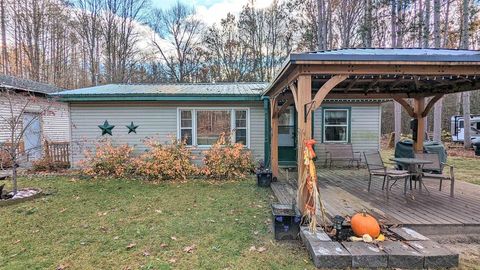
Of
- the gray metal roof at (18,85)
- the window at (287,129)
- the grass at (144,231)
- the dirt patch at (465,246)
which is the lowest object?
the grass at (144,231)

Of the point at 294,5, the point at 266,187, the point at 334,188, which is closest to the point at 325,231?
the point at 334,188

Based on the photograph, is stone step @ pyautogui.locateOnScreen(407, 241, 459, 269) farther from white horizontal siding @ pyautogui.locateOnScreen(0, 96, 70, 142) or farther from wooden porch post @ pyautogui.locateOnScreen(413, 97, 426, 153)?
white horizontal siding @ pyautogui.locateOnScreen(0, 96, 70, 142)

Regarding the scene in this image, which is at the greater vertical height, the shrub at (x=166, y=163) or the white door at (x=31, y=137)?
the white door at (x=31, y=137)

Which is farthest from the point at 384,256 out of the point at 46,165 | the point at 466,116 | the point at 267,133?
the point at 466,116

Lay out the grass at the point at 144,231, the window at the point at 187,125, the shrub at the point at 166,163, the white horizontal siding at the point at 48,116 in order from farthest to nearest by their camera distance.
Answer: the white horizontal siding at the point at 48,116
the window at the point at 187,125
the shrub at the point at 166,163
the grass at the point at 144,231

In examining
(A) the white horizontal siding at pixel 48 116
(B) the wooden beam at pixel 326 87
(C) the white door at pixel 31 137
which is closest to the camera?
(B) the wooden beam at pixel 326 87

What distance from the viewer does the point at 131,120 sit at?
8836mm

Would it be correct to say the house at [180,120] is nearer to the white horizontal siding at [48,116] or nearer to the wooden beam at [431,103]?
the wooden beam at [431,103]

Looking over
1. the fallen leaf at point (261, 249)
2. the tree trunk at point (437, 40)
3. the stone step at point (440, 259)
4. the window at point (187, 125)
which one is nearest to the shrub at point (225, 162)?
the window at point (187, 125)

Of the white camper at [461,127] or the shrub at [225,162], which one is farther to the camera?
the white camper at [461,127]

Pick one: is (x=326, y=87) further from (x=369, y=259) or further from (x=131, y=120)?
(x=131, y=120)

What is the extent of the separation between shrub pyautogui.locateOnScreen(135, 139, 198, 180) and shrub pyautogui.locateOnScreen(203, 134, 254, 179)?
504mm

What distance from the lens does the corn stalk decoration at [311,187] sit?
11.0 ft

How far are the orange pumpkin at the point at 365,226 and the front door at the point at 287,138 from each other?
5932 mm
